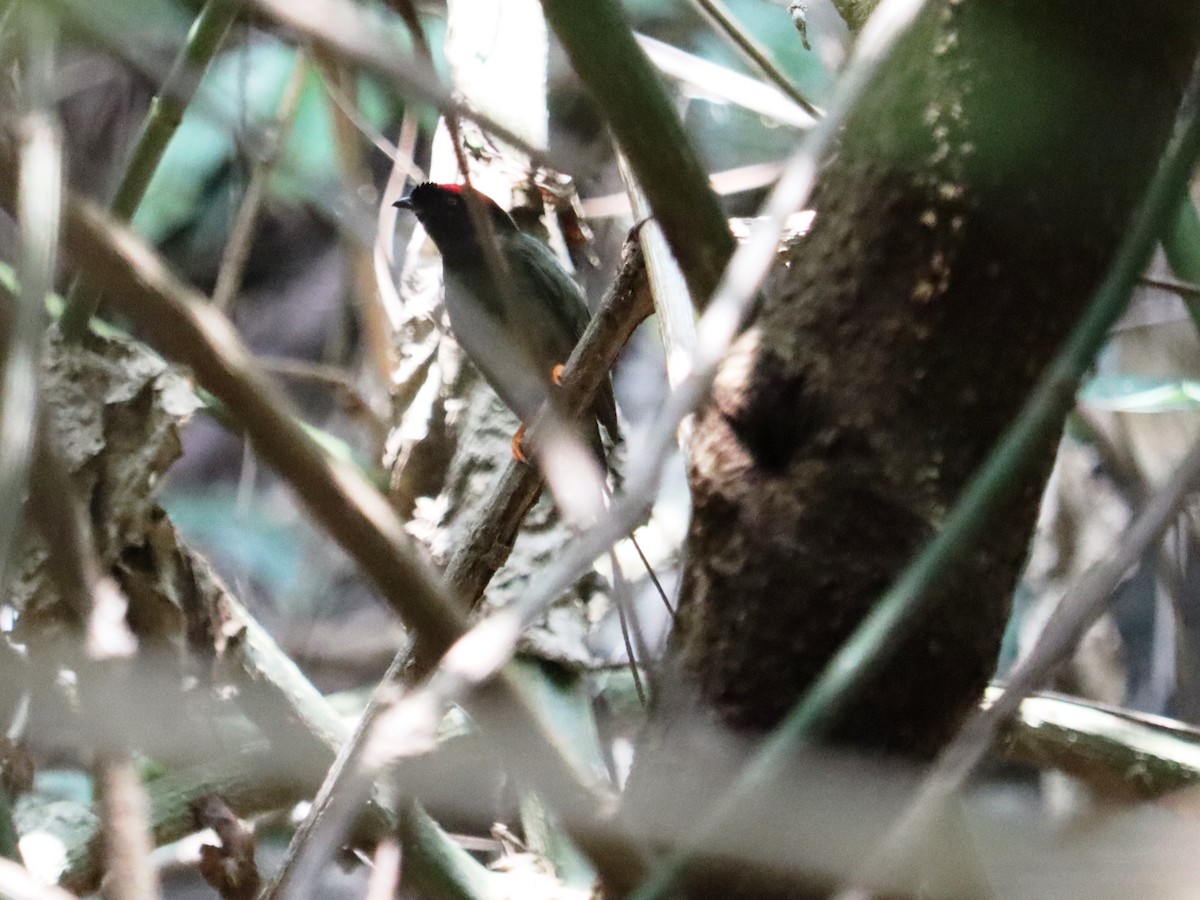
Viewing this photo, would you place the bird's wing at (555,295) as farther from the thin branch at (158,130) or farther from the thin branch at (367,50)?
the thin branch at (367,50)

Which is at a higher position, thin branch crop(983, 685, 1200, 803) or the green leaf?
the green leaf

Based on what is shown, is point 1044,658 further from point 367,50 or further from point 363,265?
point 363,265

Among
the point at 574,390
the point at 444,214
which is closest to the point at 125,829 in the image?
the point at 574,390

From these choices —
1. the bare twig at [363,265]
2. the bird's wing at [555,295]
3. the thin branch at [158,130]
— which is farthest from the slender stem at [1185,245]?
the bare twig at [363,265]

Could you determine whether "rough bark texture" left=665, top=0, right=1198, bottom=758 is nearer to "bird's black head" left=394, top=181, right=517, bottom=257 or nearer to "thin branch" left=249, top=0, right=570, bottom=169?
"thin branch" left=249, top=0, right=570, bottom=169

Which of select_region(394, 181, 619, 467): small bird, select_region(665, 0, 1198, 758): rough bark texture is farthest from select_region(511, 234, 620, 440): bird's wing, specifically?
select_region(665, 0, 1198, 758): rough bark texture

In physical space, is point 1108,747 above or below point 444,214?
below
